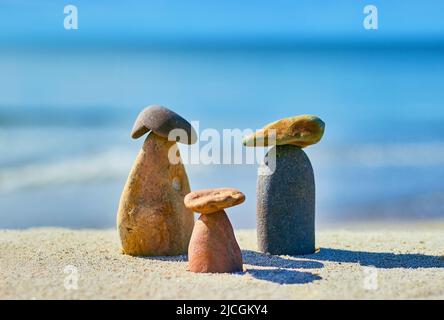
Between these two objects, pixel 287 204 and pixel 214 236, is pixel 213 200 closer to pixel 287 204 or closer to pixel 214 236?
pixel 214 236

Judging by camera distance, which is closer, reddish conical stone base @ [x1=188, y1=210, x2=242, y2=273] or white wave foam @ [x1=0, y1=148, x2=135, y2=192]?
reddish conical stone base @ [x1=188, y1=210, x2=242, y2=273]

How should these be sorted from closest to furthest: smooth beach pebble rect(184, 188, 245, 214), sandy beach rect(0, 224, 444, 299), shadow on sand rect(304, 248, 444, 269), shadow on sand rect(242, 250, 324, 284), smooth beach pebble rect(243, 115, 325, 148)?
1. sandy beach rect(0, 224, 444, 299)
2. shadow on sand rect(242, 250, 324, 284)
3. smooth beach pebble rect(184, 188, 245, 214)
4. shadow on sand rect(304, 248, 444, 269)
5. smooth beach pebble rect(243, 115, 325, 148)

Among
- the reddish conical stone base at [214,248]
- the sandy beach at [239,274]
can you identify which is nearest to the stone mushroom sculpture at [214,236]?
the reddish conical stone base at [214,248]

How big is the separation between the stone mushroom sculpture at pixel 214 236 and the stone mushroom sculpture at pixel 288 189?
3.46 feet

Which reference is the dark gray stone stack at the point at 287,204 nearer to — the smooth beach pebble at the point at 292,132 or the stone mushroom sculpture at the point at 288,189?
the stone mushroom sculpture at the point at 288,189

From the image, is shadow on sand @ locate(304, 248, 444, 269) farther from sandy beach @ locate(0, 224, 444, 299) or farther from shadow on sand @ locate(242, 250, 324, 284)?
shadow on sand @ locate(242, 250, 324, 284)

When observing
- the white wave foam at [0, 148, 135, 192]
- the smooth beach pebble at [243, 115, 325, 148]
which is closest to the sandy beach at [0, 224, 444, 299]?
the smooth beach pebble at [243, 115, 325, 148]

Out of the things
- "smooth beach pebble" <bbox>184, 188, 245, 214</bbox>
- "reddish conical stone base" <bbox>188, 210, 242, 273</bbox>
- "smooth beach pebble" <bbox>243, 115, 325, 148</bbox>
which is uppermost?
"smooth beach pebble" <bbox>243, 115, 325, 148</bbox>

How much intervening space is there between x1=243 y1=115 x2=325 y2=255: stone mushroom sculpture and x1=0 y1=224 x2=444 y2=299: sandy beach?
24 cm

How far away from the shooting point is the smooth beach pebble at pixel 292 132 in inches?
303

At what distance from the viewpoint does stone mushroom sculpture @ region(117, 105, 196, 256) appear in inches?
305
